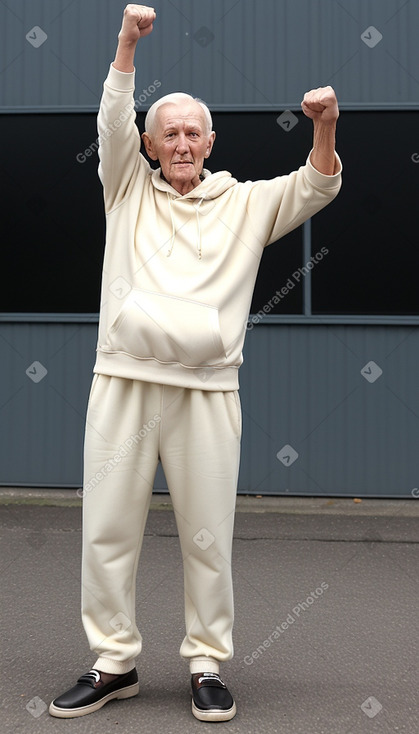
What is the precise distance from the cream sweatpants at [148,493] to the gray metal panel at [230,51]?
4.27 metres

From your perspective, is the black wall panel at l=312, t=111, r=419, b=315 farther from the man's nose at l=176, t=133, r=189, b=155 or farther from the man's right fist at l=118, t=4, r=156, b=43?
the man's right fist at l=118, t=4, r=156, b=43

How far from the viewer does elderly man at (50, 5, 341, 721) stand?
9.22 feet

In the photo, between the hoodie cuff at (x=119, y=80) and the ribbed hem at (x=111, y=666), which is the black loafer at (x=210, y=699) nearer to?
the ribbed hem at (x=111, y=666)

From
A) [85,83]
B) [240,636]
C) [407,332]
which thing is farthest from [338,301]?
[240,636]

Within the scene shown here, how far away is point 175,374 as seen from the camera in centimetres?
282

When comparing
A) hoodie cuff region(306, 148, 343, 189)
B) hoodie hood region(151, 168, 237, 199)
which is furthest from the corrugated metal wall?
hoodie cuff region(306, 148, 343, 189)

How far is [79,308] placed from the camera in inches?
266

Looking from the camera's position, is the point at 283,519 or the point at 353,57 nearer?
Result: the point at 283,519

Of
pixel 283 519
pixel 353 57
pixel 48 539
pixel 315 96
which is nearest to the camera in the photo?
pixel 315 96

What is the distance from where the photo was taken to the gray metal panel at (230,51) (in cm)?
660

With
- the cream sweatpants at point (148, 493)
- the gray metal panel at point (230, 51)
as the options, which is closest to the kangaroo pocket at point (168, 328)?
the cream sweatpants at point (148, 493)

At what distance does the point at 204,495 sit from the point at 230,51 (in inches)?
183

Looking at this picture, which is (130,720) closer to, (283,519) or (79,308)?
(283,519)

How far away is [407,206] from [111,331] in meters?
4.35
